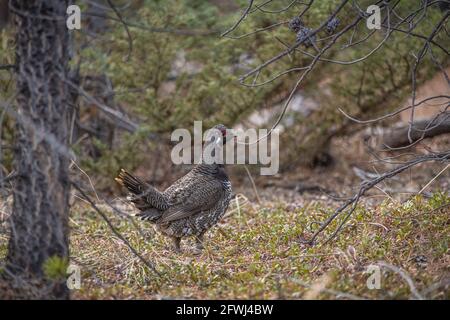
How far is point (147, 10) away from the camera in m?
10.7

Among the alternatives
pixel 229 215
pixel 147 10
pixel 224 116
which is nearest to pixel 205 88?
pixel 224 116

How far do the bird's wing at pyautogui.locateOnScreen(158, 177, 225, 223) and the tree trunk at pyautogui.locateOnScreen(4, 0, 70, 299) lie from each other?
2.52m

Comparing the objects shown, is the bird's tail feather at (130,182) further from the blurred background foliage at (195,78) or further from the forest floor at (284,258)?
the blurred background foliage at (195,78)

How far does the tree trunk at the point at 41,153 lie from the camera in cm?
490

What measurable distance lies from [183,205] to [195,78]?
13.7 ft

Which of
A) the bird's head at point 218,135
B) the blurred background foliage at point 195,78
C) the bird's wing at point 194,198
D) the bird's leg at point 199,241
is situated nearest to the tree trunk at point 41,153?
the bird's wing at point 194,198

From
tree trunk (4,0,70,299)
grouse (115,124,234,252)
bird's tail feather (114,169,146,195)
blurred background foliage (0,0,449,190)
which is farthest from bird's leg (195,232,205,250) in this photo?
blurred background foliage (0,0,449,190)

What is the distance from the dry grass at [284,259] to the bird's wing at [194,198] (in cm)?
45

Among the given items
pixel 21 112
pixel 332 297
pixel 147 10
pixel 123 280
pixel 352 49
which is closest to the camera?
pixel 21 112

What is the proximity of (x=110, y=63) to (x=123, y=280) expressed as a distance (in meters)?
5.51

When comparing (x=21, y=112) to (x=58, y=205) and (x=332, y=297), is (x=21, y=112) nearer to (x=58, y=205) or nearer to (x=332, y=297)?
(x=58, y=205)

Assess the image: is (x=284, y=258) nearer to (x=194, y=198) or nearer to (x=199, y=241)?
(x=199, y=241)

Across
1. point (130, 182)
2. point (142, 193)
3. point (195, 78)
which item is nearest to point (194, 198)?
point (142, 193)
